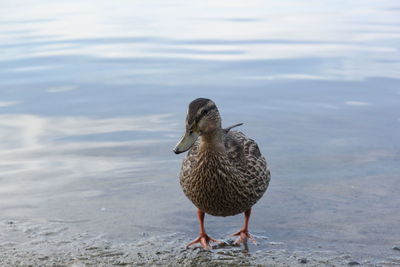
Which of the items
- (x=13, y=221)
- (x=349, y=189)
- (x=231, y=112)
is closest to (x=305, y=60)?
(x=231, y=112)

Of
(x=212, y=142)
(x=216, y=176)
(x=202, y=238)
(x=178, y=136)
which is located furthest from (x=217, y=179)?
(x=178, y=136)

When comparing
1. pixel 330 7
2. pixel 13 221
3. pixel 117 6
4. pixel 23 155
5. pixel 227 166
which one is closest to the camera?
pixel 227 166

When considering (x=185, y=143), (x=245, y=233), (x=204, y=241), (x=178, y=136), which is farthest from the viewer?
(x=178, y=136)

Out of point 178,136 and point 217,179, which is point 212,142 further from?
point 178,136

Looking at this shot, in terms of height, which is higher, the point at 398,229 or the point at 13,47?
the point at 13,47

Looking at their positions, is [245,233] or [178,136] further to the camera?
[178,136]

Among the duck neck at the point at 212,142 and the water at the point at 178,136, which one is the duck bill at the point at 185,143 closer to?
the duck neck at the point at 212,142

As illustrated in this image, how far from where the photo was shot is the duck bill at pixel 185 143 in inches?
167

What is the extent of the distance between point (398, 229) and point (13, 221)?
2.92m

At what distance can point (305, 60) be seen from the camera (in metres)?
10.2

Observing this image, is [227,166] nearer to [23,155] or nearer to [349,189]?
[349,189]

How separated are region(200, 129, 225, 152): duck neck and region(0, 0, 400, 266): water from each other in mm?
734

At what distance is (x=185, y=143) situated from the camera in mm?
4277

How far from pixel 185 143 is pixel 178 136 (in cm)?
277
